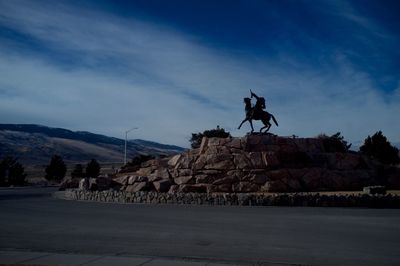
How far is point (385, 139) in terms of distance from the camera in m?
52.5

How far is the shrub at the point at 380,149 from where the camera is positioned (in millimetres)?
50406

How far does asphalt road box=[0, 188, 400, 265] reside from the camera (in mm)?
9625

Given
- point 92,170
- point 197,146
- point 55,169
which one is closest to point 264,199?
point 197,146

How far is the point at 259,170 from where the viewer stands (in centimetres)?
2789

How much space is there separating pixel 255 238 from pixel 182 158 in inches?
739

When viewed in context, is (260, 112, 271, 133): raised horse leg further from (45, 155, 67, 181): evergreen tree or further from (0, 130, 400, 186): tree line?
(45, 155, 67, 181): evergreen tree

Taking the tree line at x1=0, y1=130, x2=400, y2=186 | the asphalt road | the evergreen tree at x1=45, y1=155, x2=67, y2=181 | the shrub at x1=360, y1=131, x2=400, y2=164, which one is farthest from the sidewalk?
the evergreen tree at x1=45, y1=155, x2=67, y2=181

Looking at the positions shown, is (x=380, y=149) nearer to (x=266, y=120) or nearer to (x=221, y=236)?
(x=266, y=120)

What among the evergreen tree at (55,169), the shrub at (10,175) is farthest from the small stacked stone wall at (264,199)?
the evergreen tree at (55,169)

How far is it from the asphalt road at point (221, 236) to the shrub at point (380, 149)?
35.7 m

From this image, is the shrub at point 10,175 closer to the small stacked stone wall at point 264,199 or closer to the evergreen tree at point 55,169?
the evergreen tree at point 55,169

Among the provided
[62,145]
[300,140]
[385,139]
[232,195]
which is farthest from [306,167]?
[62,145]

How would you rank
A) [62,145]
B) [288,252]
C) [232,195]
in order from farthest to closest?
[62,145]
[232,195]
[288,252]

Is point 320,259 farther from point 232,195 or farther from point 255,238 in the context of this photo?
point 232,195
